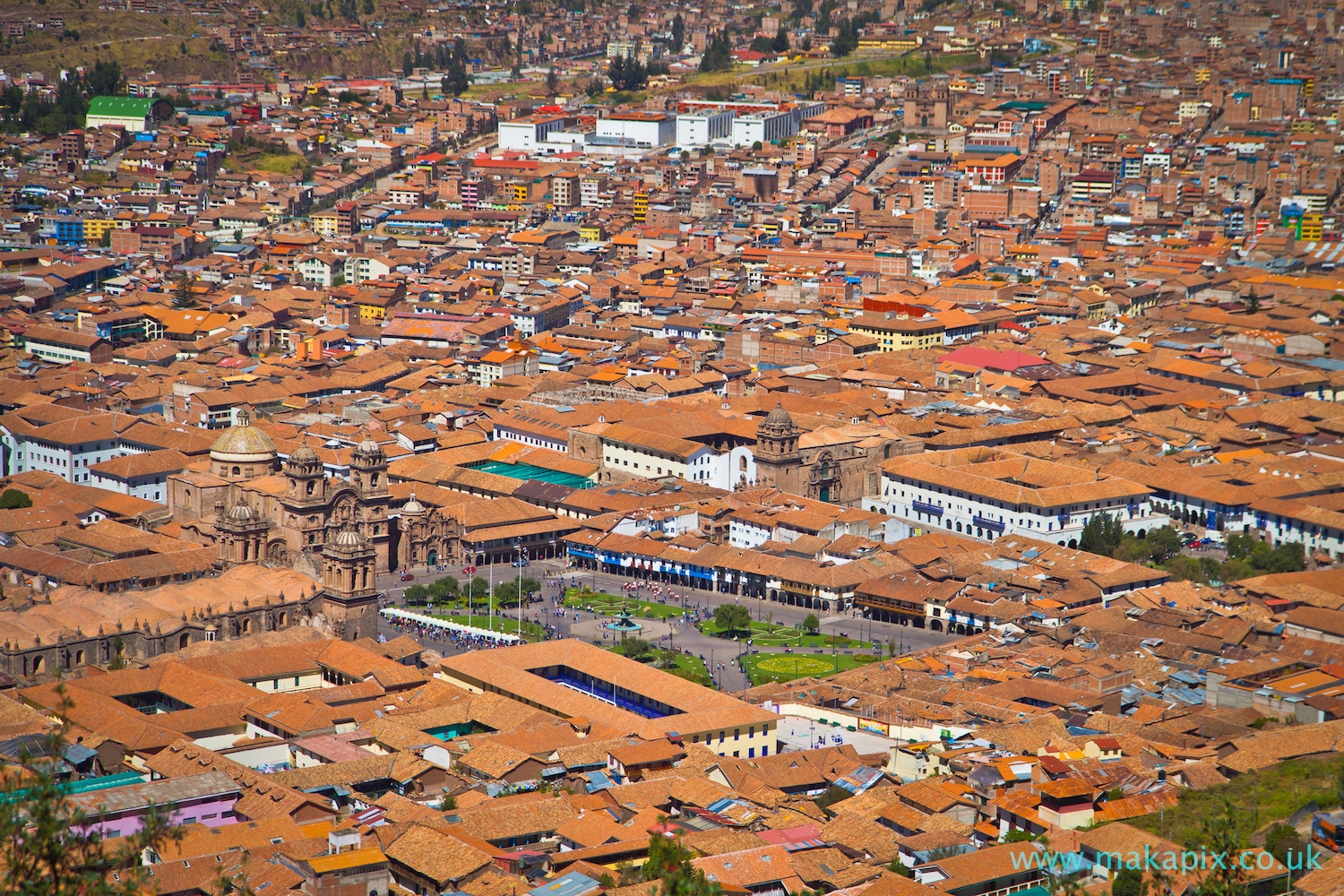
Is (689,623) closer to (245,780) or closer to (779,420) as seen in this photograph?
(779,420)

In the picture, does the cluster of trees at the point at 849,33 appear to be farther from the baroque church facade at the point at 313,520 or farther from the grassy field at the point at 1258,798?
the grassy field at the point at 1258,798

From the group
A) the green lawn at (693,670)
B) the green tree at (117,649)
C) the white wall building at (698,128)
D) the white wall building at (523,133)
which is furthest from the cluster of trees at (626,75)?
the green tree at (117,649)

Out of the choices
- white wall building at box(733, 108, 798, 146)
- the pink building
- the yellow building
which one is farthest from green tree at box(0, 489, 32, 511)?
white wall building at box(733, 108, 798, 146)

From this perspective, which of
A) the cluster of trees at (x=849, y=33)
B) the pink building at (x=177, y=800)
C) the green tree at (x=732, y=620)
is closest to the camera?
the pink building at (x=177, y=800)

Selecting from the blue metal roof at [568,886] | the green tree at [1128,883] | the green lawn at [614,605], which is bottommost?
the green lawn at [614,605]

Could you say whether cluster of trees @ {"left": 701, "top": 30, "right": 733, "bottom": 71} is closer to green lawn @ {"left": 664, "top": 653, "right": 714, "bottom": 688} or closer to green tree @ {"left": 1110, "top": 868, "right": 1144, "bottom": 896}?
green lawn @ {"left": 664, "top": 653, "right": 714, "bottom": 688}

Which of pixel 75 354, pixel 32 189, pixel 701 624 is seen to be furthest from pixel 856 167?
pixel 701 624

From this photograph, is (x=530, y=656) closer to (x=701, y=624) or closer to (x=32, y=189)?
(x=701, y=624)

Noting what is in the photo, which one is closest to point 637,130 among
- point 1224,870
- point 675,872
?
point 675,872
